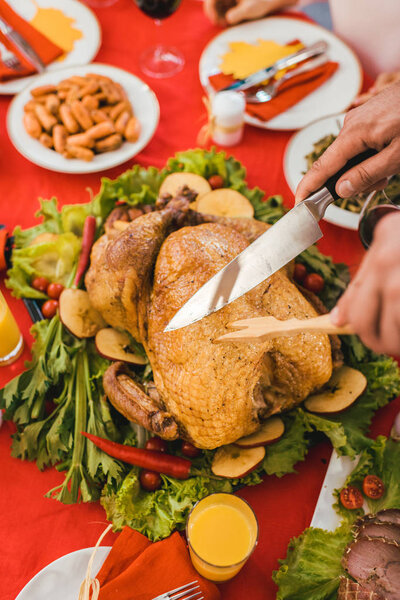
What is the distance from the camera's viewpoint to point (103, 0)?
2619 mm

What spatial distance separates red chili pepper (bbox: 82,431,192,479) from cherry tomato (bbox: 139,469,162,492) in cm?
1

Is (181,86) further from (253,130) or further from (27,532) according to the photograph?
(27,532)

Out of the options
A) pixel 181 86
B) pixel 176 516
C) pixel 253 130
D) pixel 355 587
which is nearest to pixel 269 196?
pixel 253 130

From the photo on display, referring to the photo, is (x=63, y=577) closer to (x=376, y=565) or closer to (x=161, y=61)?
(x=376, y=565)

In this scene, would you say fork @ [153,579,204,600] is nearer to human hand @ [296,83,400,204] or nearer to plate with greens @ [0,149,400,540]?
plate with greens @ [0,149,400,540]

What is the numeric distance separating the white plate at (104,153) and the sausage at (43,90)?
0.04 m

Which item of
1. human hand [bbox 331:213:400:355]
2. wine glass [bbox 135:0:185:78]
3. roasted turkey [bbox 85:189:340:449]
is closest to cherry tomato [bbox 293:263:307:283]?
roasted turkey [bbox 85:189:340:449]

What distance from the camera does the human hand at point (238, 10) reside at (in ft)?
7.91

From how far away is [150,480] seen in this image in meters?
1.35

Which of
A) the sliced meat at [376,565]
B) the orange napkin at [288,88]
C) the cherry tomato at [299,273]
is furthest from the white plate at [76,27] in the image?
the sliced meat at [376,565]

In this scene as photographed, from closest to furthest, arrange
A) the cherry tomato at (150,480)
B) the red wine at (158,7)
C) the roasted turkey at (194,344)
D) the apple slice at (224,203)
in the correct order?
the roasted turkey at (194,344)
the cherry tomato at (150,480)
the apple slice at (224,203)
the red wine at (158,7)

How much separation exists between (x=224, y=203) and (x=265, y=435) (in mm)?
888

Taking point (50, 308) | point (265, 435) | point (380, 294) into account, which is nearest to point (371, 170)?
point (380, 294)

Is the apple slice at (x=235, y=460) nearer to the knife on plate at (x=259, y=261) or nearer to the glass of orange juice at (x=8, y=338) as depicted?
the knife on plate at (x=259, y=261)
